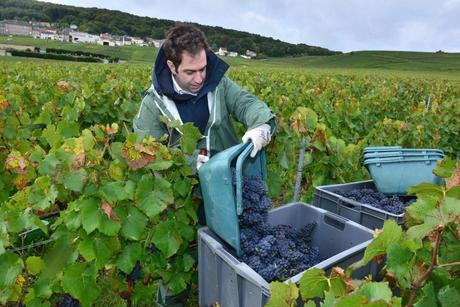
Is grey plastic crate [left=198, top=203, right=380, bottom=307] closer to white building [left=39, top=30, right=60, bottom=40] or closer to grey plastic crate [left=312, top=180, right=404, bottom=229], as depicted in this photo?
grey plastic crate [left=312, top=180, right=404, bottom=229]

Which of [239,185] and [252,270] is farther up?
[239,185]

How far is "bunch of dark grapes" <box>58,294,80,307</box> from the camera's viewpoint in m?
2.82

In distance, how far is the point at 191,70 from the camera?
8.32 feet

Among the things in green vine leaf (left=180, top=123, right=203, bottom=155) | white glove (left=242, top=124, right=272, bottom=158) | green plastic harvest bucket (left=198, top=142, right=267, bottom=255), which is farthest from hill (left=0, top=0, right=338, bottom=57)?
green plastic harvest bucket (left=198, top=142, right=267, bottom=255)

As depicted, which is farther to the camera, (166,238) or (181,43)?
(181,43)

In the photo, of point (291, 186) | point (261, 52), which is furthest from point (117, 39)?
point (291, 186)

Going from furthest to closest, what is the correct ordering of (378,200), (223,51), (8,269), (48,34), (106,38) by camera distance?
(48,34) < (106,38) < (223,51) < (378,200) < (8,269)

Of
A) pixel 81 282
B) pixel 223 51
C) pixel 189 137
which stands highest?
pixel 223 51

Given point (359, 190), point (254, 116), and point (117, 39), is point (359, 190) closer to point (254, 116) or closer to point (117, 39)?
point (254, 116)

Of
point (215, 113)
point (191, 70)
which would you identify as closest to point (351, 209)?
point (215, 113)

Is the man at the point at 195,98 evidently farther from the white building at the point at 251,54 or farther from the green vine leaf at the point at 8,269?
the white building at the point at 251,54

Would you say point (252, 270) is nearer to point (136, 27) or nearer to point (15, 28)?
point (136, 27)

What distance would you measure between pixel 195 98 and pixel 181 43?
0.36 metres

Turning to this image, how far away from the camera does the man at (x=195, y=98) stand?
252 cm
